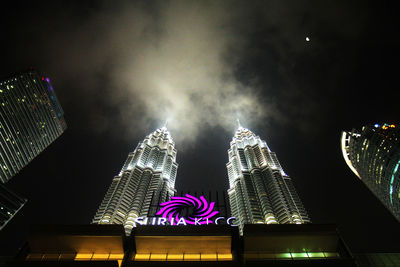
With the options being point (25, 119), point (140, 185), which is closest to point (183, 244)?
point (140, 185)

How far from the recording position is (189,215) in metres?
35.8

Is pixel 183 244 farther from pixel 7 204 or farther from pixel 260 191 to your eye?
pixel 7 204

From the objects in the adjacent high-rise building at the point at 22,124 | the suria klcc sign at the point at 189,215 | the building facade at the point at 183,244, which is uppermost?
the adjacent high-rise building at the point at 22,124

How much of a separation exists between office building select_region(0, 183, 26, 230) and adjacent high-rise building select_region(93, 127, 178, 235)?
4731cm

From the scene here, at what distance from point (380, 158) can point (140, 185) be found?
111 metres

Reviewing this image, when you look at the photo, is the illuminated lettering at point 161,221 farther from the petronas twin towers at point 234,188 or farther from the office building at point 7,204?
the office building at point 7,204

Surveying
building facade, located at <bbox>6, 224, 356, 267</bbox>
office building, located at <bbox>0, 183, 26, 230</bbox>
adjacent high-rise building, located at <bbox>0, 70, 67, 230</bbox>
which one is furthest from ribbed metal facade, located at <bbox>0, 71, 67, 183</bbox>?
building facade, located at <bbox>6, 224, 356, 267</bbox>

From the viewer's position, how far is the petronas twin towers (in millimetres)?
109062

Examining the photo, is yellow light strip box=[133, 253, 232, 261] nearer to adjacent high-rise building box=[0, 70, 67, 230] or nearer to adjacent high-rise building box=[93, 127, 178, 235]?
adjacent high-rise building box=[93, 127, 178, 235]

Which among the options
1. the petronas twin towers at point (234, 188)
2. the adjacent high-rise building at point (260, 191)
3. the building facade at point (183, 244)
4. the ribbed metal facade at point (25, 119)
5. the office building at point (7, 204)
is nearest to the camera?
the building facade at point (183, 244)

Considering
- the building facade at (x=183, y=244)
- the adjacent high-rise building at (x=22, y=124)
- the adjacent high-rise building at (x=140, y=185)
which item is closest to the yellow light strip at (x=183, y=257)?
the building facade at (x=183, y=244)

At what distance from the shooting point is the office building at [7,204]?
123m

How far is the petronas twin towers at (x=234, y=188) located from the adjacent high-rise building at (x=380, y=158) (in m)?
40.5

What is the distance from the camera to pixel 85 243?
31.8 m
